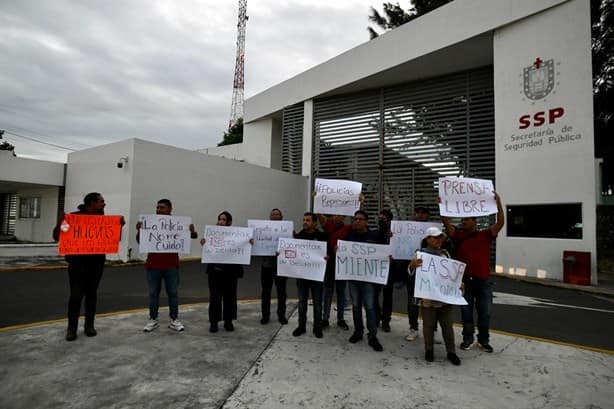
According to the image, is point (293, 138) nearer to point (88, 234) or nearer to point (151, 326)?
point (88, 234)

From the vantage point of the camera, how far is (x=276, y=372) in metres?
3.29

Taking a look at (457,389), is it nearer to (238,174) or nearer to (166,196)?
(166,196)

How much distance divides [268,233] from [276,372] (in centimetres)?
225

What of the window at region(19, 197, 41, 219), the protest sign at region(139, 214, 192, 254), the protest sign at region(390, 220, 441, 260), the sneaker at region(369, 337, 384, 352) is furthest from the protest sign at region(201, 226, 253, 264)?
the window at region(19, 197, 41, 219)

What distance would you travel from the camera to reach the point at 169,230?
4.67 m

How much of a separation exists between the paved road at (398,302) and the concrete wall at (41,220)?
772cm

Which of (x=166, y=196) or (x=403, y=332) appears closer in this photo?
(x=403, y=332)

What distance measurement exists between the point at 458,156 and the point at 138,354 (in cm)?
1275

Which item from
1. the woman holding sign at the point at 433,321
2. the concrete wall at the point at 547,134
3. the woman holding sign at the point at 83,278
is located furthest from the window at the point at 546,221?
the woman holding sign at the point at 83,278

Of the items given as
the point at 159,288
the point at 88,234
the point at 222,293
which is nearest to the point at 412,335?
the point at 222,293

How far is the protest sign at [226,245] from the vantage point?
465cm

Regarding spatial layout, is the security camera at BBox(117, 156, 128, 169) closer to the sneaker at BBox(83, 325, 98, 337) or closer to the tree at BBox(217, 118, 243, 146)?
the sneaker at BBox(83, 325, 98, 337)

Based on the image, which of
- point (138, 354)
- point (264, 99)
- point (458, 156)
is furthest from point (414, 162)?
point (138, 354)

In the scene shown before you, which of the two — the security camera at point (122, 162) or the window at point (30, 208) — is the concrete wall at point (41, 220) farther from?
the security camera at point (122, 162)
